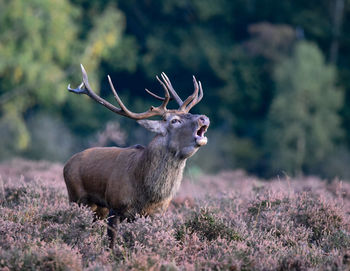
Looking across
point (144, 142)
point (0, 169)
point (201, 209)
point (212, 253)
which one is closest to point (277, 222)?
point (201, 209)

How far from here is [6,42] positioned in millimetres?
22938

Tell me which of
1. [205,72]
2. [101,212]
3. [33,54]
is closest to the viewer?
[101,212]

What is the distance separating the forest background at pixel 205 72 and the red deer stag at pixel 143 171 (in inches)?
644

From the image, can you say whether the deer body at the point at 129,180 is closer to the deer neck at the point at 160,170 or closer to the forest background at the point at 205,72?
the deer neck at the point at 160,170

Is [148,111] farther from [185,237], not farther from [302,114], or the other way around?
[302,114]

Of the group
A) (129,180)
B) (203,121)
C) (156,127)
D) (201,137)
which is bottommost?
(129,180)

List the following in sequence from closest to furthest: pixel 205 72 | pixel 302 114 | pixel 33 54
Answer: pixel 33 54 → pixel 302 114 → pixel 205 72

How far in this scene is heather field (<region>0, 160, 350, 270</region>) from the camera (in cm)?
511

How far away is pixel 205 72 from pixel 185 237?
2662 cm

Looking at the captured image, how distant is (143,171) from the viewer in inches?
259

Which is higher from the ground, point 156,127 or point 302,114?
point 156,127

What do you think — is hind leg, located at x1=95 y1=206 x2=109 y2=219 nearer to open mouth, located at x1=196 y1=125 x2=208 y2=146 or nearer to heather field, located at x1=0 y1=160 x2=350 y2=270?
heather field, located at x1=0 y1=160 x2=350 y2=270

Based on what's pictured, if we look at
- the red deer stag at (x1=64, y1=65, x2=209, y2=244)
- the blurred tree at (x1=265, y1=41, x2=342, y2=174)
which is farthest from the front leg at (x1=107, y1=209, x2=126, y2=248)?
the blurred tree at (x1=265, y1=41, x2=342, y2=174)

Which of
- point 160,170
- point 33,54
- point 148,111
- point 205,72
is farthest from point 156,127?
point 205,72
